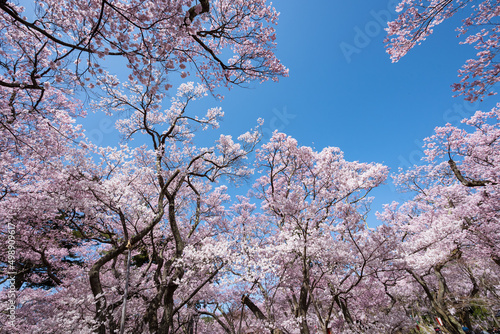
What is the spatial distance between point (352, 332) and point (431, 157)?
10.5 metres

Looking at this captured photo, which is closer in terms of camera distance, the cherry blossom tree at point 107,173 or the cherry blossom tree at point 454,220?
the cherry blossom tree at point 107,173

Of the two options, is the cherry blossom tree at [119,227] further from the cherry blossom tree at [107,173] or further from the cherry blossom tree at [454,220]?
the cherry blossom tree at [454,220]

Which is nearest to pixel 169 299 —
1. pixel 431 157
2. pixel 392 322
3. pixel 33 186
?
pixel 33 186

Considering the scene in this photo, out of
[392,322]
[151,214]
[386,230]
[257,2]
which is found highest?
[257,2]

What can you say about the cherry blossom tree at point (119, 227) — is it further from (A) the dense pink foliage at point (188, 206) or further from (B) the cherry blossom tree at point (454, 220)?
(B) the cherry blossom tree at point (454, 220)

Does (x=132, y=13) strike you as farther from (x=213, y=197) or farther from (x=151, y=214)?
(x=213, y=197)

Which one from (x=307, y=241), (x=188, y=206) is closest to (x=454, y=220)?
(x=307, y=241)

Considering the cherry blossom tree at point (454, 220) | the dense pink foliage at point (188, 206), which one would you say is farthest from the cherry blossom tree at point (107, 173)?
the cherry blossom tree at point (454, 220)

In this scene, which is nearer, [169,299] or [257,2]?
[257,2]

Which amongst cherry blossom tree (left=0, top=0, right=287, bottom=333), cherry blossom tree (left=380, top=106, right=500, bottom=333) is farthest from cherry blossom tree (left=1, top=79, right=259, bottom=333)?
cherry blossom tree (left=380, top=106, right=500, bottom=333)

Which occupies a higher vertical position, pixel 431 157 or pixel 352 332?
pixel 431 157

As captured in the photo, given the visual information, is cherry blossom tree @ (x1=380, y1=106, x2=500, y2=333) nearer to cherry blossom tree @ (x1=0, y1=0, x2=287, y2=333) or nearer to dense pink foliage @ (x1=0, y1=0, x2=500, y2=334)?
dense pink foliage @ (x1=0, y1=0, x2=500, y2=334)

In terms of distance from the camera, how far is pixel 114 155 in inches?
358

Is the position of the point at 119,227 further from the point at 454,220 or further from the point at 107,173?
the point at 454,220
